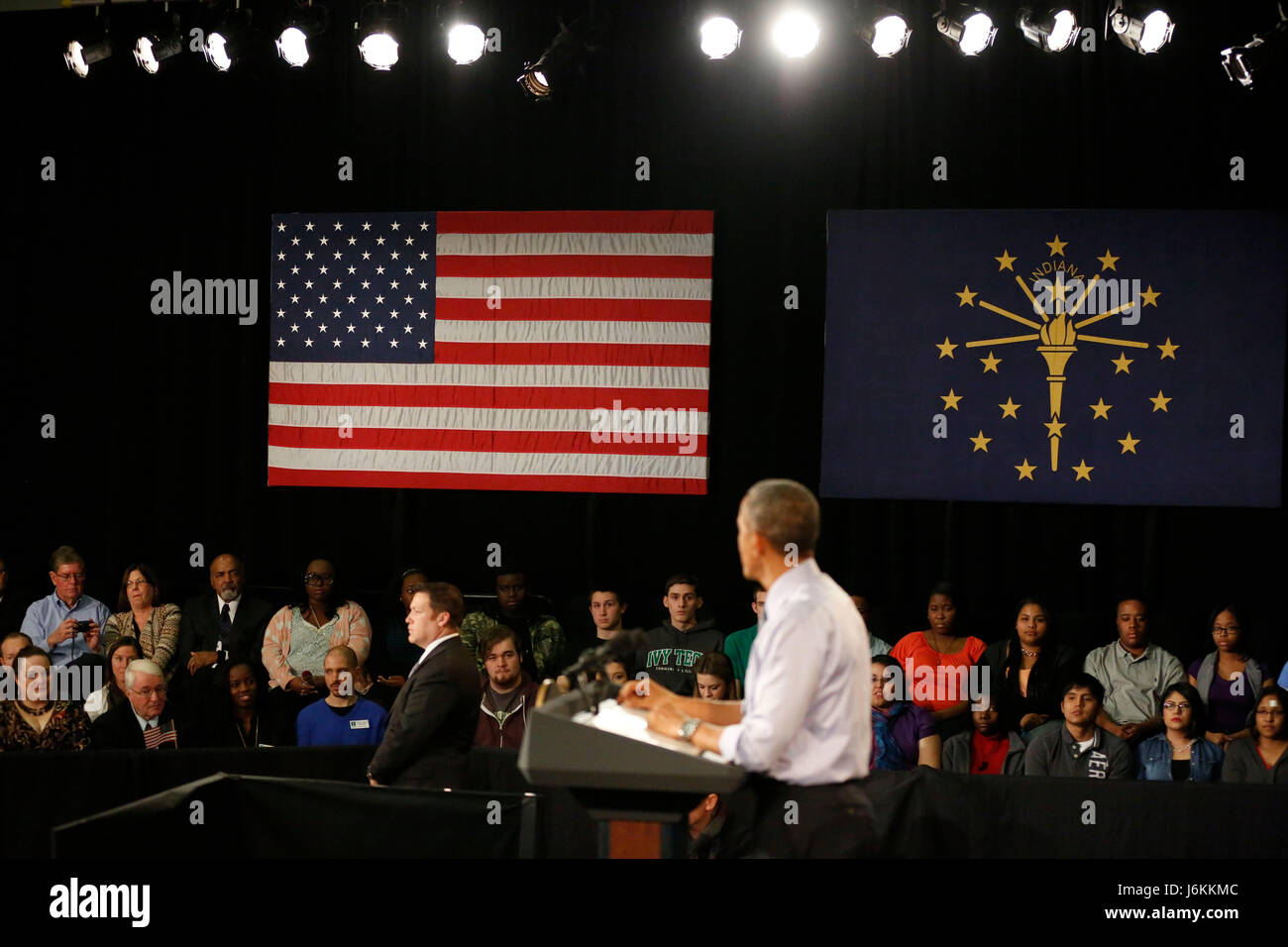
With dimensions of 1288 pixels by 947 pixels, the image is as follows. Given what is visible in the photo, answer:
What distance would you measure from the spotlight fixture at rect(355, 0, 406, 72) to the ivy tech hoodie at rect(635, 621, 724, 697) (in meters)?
3.33

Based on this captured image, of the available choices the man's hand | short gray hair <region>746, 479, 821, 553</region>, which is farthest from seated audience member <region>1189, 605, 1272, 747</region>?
the man's hand

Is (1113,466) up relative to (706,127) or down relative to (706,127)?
down

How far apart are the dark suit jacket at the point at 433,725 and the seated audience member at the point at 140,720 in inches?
63.9

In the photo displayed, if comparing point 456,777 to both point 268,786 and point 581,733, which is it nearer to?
point 268,786

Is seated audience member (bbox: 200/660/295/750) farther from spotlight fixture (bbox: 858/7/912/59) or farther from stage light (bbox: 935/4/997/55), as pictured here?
stage light (bbox: 935/4/997/55)

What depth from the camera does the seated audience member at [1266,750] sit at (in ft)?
17.8

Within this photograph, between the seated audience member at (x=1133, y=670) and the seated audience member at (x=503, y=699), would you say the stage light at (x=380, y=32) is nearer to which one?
the seated audience member at (x=503, y=699)

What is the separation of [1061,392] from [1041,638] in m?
1.63

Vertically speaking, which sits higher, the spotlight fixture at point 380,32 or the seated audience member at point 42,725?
the spotlight fixture at point 380,32

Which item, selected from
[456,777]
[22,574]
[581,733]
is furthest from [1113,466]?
[22,574]

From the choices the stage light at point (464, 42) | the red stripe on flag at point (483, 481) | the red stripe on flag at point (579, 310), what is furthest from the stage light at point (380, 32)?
the red stripe on flag at point (483, 481)

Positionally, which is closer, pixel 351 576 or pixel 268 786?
pixel 268 786

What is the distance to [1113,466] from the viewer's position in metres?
7.57

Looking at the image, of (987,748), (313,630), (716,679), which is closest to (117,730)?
(313,630)
